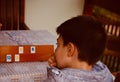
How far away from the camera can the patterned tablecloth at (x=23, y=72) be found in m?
1.20

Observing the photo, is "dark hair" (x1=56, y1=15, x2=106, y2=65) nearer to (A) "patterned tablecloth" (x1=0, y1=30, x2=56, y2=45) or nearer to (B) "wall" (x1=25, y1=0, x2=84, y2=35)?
(A) "patterned tablecloth" (x1=0, y1=30, x2=56, y2=45)

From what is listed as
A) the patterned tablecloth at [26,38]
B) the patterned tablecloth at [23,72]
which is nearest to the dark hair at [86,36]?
the patterned tablecloth at [23,72]

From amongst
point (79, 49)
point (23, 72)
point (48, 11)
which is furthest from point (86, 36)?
point (48, 11)

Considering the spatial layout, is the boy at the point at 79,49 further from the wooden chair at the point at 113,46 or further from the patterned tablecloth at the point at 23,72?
the wooden chair at the point at 113,46

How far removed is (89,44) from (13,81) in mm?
540

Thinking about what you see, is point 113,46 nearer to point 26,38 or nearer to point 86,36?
point 26,38

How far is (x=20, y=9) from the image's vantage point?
7.74ft

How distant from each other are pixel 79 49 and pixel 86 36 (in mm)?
62

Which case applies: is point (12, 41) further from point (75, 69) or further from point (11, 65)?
point (75, 69)

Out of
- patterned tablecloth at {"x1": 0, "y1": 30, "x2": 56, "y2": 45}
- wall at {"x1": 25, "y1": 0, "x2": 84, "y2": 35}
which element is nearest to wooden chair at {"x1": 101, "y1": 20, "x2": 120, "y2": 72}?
wall at {"x1": 25, "y1": 0, "x2": 84, "y2": 35}

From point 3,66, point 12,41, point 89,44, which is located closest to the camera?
point 89,44

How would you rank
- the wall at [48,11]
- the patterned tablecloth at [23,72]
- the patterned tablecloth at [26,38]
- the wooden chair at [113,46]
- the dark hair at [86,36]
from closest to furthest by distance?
the dark hair at [86,36] → the patterned tablecloth at [23,72] → the patterned tablecloth at [26,38] → the wooden chair at [113,46] → the wall at [48,11]

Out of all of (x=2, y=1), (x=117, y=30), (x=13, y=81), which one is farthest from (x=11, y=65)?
(x=117, y=30)

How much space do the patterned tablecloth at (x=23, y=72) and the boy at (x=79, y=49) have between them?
37 cm
